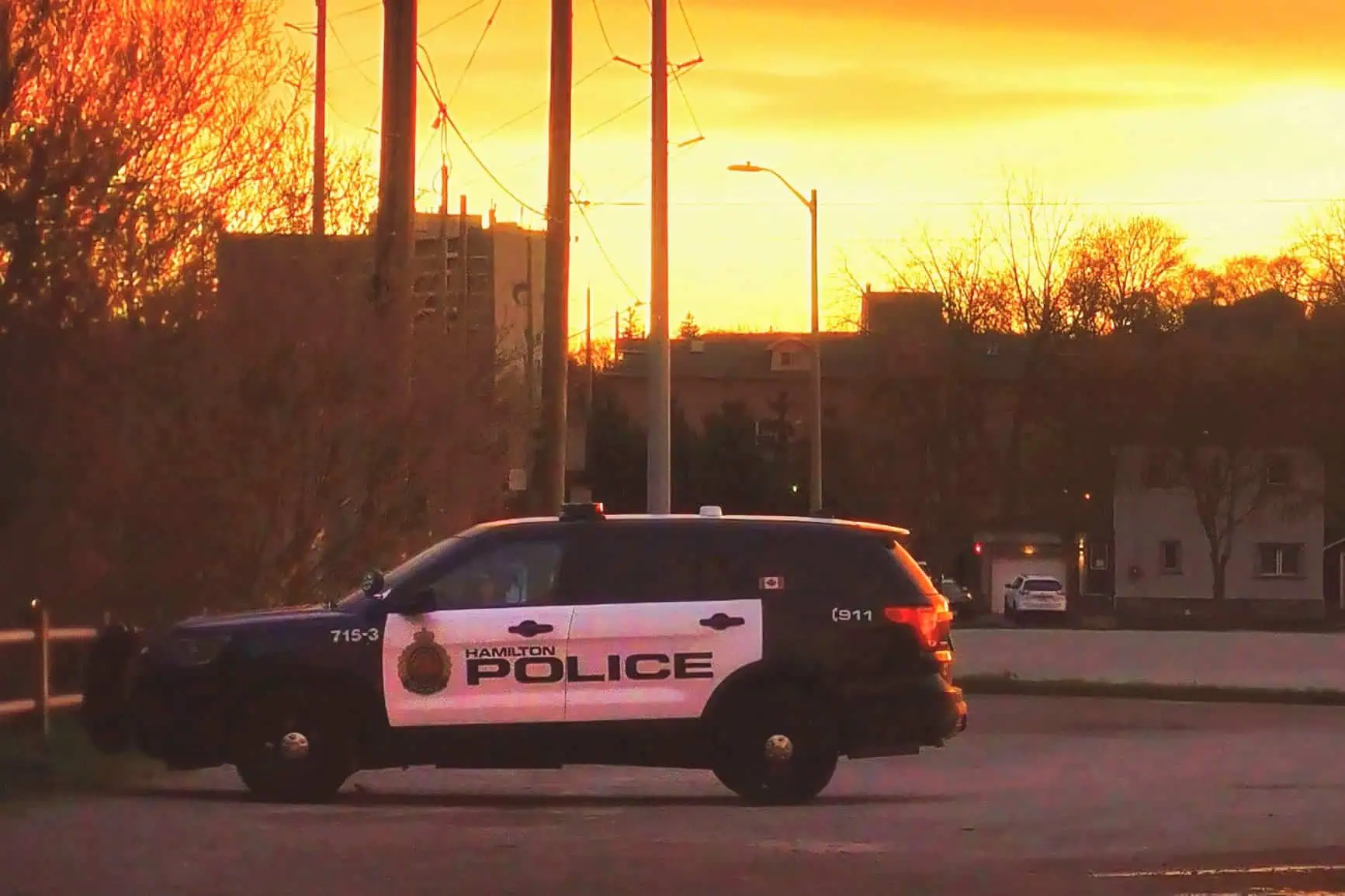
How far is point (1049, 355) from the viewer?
84562mm

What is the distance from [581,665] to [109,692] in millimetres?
3274

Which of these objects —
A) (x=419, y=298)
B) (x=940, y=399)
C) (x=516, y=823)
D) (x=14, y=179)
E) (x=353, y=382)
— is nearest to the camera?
(x=516, y=823)

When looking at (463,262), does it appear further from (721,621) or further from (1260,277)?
(1260,277)

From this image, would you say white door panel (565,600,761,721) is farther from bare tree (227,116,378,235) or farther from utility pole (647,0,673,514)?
utility pole (647,0,673,514)

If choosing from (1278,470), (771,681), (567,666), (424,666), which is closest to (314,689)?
(424,666)

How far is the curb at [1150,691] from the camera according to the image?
30.7 metres

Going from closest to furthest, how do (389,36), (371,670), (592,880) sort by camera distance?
(592,880), (371,670), (389,36)

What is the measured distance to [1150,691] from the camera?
1242 inches

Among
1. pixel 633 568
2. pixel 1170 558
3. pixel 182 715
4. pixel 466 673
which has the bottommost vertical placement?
pixel 182 715

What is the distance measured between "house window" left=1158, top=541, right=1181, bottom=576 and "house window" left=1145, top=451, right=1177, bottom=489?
321 centimetres

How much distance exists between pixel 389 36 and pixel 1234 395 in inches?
2551

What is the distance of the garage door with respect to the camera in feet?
299

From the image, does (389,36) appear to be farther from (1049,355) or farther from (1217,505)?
(1217,505)

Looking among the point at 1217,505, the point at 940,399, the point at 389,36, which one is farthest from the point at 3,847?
the point at 1217,505
